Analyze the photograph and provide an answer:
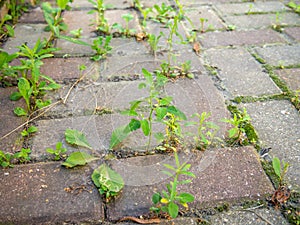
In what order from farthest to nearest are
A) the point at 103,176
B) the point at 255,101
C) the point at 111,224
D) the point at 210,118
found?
the point at 255,101
the point at 210,118
the point at 103,176
the point at 111,224

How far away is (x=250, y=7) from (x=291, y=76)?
1.11m

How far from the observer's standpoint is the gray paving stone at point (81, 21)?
2.94 meters

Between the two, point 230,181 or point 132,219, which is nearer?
point 132,219

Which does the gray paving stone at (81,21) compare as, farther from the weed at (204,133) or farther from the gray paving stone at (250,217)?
the gray paving stone at (250,217)

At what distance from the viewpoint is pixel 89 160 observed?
68.9 inches

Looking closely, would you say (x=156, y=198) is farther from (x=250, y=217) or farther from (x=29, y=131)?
(x=29, y=131)

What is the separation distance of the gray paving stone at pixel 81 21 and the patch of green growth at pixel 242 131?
144 cm

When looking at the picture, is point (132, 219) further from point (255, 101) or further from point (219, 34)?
point (219, 34)

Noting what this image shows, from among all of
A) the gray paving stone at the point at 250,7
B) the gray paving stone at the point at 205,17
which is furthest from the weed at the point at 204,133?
the gray paving stone at the point at 250,7

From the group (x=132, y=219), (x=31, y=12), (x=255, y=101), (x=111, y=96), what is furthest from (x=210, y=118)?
(x=31, y=12)

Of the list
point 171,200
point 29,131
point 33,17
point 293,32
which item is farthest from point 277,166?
point 33,17

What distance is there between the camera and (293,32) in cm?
301

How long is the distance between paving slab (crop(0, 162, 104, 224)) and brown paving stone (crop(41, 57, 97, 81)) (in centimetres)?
82

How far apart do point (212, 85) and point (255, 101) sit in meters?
0.28
